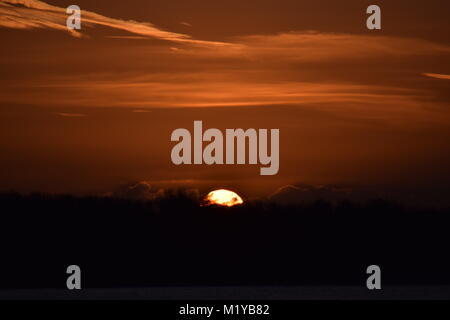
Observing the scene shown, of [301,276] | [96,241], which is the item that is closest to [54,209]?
[96,241]

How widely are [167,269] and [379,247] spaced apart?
18699 millimetres

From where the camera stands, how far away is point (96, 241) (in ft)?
282

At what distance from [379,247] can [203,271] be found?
1549 centimetres

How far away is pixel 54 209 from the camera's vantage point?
79562mm
